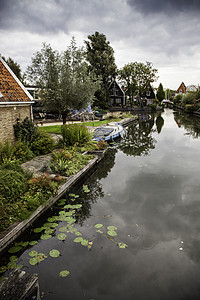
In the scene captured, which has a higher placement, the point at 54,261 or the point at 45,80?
the point at 45,80

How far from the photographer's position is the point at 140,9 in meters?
13.3

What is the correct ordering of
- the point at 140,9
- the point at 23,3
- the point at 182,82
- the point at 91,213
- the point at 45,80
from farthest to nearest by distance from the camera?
the point at 182,82
the point at 45,80
the point at 23,3
the point at 140,9
the point at 91,213

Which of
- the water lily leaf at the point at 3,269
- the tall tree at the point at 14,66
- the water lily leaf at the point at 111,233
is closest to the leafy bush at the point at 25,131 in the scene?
the water lily leaf at the point at 3,269

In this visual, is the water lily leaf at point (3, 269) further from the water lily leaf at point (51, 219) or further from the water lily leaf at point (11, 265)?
the water lily leaf at point (51, 219)

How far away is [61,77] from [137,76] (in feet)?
134

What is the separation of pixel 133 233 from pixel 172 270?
155cm

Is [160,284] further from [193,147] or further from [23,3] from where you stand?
[23,3]

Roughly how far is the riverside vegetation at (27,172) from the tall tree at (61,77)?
12.5 ft

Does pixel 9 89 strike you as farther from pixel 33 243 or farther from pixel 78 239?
pixel 78 239

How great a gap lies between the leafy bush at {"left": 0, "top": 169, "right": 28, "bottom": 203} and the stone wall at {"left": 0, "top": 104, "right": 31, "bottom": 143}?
5506 millimetres

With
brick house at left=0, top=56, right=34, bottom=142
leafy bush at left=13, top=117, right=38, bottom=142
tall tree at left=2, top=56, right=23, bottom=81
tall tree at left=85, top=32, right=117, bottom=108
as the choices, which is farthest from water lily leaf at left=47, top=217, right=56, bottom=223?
tall tree at left=85, top=32, right=117, bottom=108

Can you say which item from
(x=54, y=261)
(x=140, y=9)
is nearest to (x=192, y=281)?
(x=54, y=261)

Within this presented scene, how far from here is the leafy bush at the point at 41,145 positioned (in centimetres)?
1193

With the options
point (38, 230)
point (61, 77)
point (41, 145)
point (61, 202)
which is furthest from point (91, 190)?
point (61, 77)
